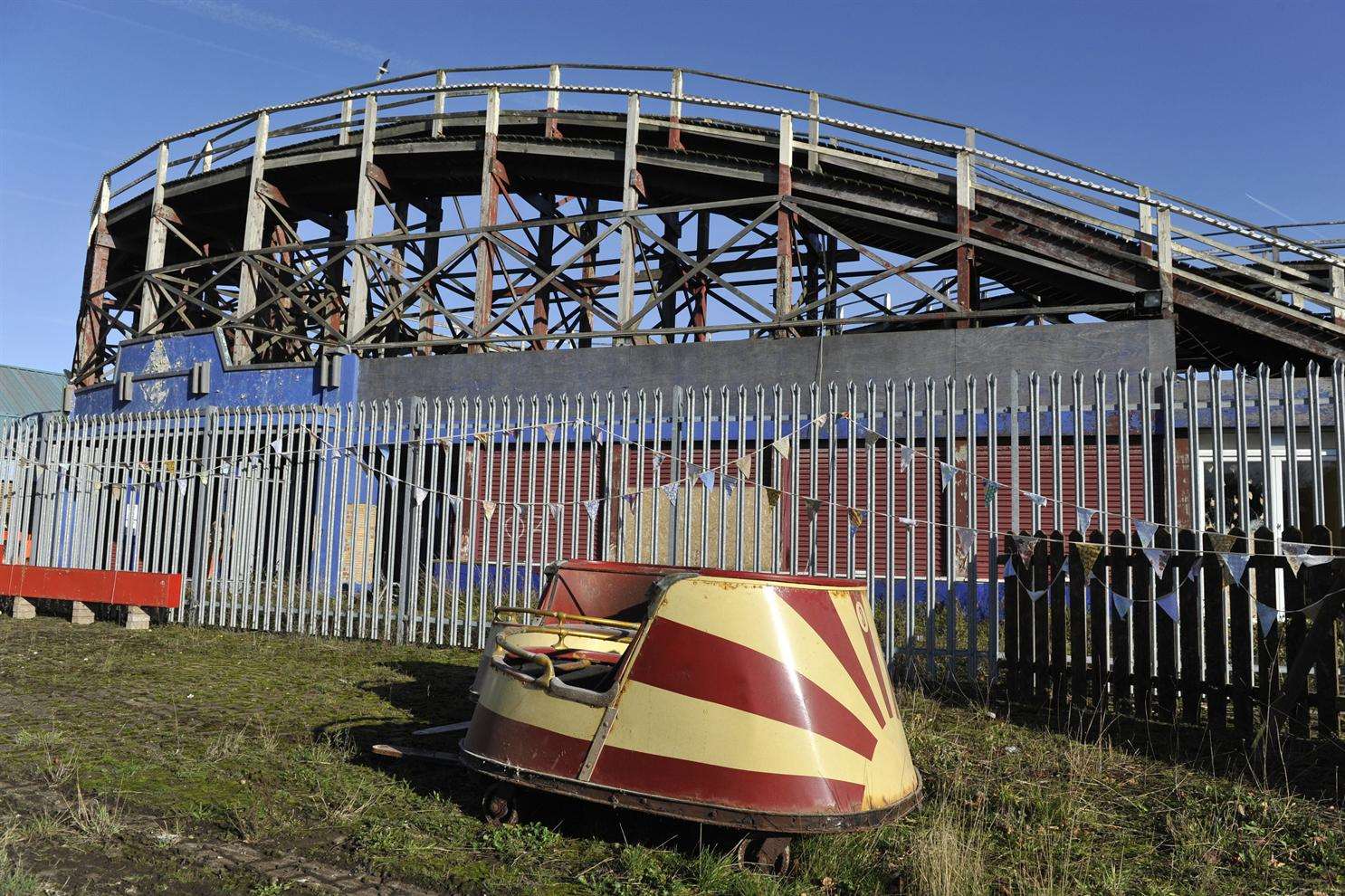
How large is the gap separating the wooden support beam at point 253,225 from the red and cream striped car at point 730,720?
16.4 metres

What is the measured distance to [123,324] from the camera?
22.4 metres

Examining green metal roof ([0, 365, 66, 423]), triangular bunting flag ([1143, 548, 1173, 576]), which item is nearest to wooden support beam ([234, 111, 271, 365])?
triangular bunting flag ([1143, 548, 1173, 576])

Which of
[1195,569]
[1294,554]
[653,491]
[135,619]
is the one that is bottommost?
[135,619]

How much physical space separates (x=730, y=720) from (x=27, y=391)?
5176cm

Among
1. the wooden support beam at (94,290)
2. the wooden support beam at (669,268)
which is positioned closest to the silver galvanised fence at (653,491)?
the wooden support beam at (669,268)

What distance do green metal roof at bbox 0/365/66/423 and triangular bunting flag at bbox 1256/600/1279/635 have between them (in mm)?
49054

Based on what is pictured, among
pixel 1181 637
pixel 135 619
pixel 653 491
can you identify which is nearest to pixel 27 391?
pixel 135 619

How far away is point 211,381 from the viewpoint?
1688cm

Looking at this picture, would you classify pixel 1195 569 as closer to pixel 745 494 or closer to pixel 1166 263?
pixel 745 494

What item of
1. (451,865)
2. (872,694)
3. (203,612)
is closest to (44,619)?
(203,612)

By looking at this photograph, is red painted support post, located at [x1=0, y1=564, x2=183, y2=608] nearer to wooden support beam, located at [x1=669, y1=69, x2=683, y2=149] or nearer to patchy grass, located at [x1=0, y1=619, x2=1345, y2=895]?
patchy grass, located at [x1=0, y1=619, x2=1345, y2=895]

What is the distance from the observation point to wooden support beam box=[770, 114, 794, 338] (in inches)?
595

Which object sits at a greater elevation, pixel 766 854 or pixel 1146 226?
pixel 1146 226

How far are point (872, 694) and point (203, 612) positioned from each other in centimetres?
953
